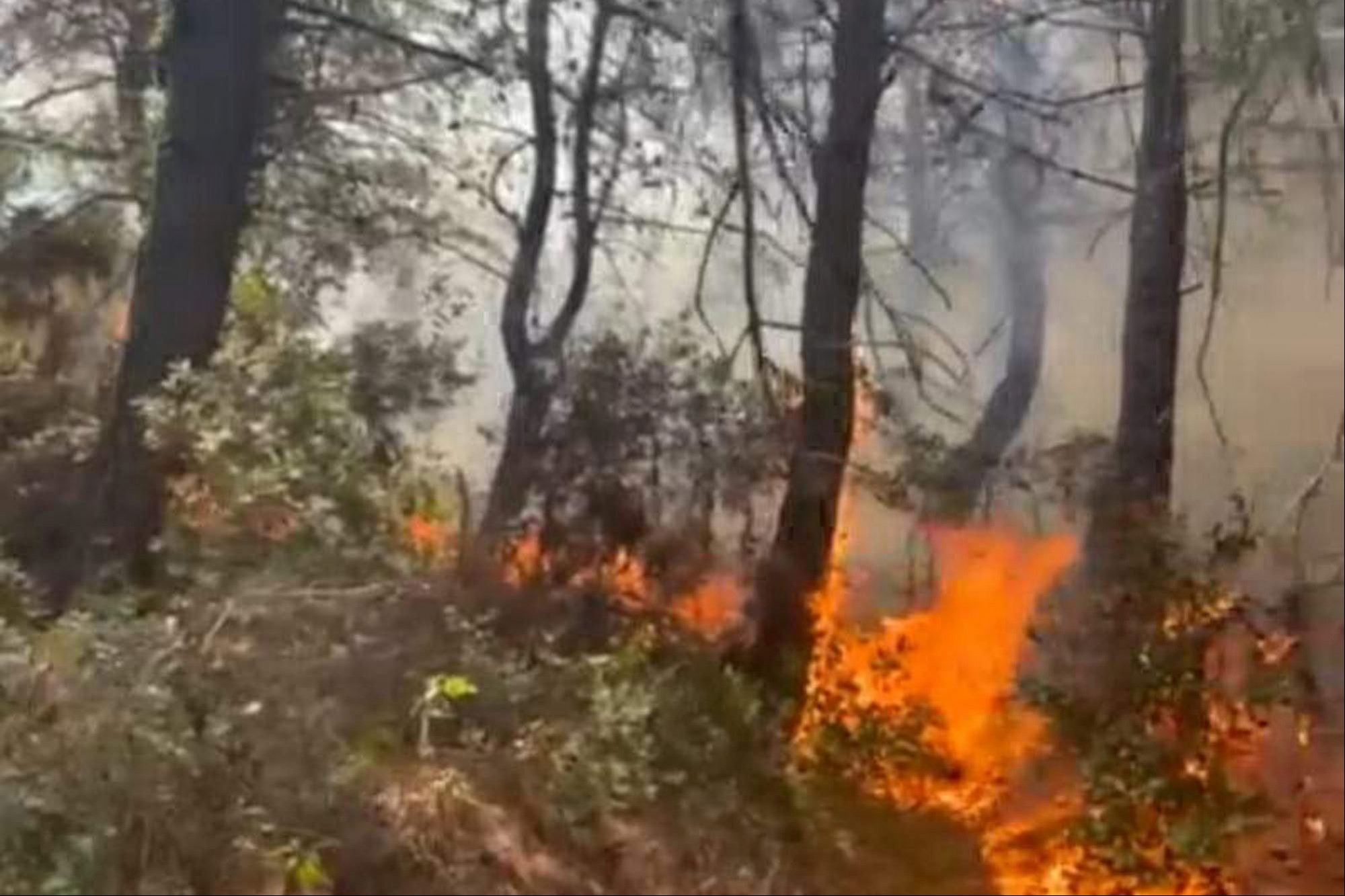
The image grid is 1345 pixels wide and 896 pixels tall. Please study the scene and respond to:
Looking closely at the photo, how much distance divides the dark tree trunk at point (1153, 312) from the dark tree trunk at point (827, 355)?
200 mm

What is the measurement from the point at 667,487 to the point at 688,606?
93 mm

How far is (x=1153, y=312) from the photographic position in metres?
1.38

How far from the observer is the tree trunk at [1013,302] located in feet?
4.58

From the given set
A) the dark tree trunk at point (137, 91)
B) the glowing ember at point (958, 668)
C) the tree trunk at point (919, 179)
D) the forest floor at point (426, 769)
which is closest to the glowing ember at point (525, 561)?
the forest floor at point (426, 769)

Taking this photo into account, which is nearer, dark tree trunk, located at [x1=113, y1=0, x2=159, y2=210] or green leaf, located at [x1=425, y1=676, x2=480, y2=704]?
green leaf, located at [x1=425, y1=676, x2=480, y2=704]

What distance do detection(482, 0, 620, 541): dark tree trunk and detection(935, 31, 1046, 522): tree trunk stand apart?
31 cm

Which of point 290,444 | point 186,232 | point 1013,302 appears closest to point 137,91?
point 186,232

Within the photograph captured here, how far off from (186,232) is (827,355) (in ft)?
1.97

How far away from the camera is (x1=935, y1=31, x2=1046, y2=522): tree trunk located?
1.40m

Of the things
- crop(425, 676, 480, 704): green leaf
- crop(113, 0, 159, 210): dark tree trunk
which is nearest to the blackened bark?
crop(425, 676, 480, 704): green leaf

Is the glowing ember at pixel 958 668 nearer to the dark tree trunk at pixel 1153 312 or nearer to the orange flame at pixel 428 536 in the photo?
the dark tree trunk at pixel 1153 312

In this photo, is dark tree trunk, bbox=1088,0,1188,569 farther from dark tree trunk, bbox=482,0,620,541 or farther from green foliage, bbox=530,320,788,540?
dark tree trunk, bbox=482,0,620,541

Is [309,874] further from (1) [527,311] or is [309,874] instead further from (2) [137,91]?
(2) [137,91]

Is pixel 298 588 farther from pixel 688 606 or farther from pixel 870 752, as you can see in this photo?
pixel 870 752
